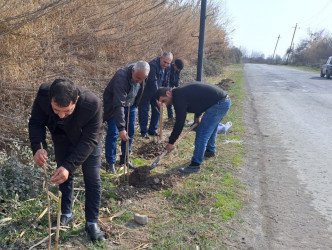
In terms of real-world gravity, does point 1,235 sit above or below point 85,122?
below

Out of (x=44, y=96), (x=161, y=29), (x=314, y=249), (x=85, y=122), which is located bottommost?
(x=314, y=249)

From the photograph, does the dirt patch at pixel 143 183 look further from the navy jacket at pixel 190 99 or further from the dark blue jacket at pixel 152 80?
the dark blue jacket at pixel 152 80

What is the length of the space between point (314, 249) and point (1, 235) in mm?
3103

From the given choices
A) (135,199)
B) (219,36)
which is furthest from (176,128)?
(219,36)

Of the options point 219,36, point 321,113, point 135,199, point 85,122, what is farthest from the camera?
point 219,36

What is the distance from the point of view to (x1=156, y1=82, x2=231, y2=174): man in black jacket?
4.48 m

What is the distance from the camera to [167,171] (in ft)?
16.2

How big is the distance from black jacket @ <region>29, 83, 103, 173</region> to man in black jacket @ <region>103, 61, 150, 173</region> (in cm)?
124

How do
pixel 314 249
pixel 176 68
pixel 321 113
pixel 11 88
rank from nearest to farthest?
pixel 314 249
pixel 11 88
pixel 176 68
pixel 321 113

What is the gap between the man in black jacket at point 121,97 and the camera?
13.6ft

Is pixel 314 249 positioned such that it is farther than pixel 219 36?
No

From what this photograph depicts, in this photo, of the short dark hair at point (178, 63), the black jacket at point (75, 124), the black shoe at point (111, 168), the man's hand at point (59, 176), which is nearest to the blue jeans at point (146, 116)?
the short dark hair at point (178, 63)

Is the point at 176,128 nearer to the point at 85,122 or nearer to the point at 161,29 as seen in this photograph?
the point at 85,122

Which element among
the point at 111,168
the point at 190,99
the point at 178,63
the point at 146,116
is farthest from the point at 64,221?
the point at 178,63
